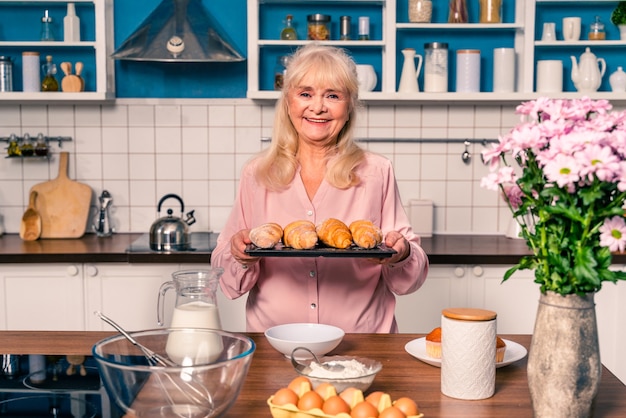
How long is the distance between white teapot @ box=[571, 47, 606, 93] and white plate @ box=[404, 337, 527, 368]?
1977 mm

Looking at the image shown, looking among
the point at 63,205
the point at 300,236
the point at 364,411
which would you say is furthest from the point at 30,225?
the point at 364,411

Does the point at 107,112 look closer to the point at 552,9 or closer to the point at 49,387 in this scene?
the point at 552,9

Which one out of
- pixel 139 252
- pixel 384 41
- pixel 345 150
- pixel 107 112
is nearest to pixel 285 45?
pixel 384 41

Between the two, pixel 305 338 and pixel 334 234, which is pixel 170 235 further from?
pixel 305 338

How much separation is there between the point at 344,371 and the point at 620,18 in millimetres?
2657

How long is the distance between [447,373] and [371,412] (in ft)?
0.85

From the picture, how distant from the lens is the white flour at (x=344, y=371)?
1.26 m

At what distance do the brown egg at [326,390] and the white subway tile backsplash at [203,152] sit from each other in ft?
7.97

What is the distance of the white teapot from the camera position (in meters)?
3.26

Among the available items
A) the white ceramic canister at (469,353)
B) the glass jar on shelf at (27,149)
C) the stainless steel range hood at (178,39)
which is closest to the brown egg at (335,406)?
the white ceramic canister at (469,353)

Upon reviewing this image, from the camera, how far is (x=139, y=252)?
9.95ft

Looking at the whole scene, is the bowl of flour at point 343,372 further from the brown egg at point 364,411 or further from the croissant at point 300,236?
the croissant at point 300,236

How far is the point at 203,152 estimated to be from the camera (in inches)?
140

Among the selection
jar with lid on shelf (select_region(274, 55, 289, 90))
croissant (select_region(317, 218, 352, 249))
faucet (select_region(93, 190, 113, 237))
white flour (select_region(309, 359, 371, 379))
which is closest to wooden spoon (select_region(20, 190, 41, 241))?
faucet (select_region(93, 190, 113, 237))
